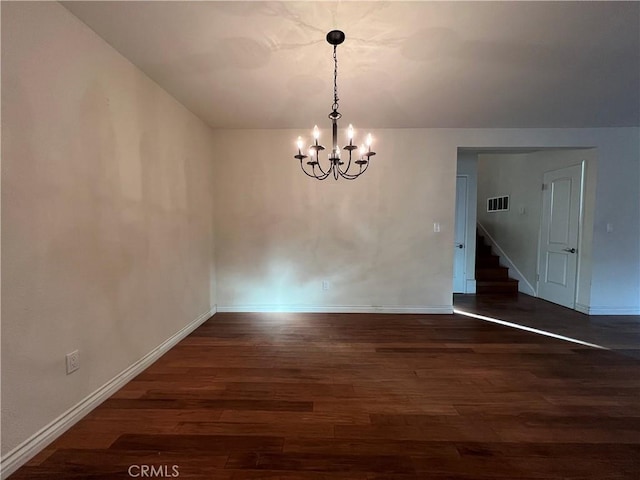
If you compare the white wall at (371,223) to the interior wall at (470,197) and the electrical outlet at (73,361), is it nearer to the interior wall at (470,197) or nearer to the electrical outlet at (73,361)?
the interior wall at (470,197)

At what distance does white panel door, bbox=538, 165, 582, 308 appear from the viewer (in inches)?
154

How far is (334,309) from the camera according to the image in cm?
379

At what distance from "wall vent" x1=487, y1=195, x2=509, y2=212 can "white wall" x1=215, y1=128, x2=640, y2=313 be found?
1.95m

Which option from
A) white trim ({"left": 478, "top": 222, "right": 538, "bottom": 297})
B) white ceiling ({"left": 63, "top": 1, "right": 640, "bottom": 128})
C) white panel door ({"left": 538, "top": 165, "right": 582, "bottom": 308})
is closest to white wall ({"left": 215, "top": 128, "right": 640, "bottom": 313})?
white panel door ({"left": 538, "top": 165, "right": 582, "bottom": 308})

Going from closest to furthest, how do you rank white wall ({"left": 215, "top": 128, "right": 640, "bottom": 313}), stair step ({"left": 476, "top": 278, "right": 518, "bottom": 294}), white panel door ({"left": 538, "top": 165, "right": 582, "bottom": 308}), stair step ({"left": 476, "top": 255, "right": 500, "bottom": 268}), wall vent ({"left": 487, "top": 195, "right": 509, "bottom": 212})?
white wall ({"left": 215, "top": 128, "right": 640, "bottom": 313}), white panel door ({"left": 538, "top": 165, "right": 582, "bottom": 308}), stair step ({"left": 476, "top": 278, "right": 518, "bottom": 294}), stair step ({"left": 476, "top": 255, "right": 500, "bottom": 268}), wall vent ({"left": 487, "top": 195, "right": 509, "bottom": 212})

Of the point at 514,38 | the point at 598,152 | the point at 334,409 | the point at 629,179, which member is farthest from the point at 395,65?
the point at 629,179

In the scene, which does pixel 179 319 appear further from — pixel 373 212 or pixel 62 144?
pixel 373 212

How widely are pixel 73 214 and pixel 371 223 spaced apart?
3.01 m

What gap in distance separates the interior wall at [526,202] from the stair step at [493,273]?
0.24 meters

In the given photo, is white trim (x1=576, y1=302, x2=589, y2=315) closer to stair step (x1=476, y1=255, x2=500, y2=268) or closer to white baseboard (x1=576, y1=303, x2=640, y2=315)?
white baseboard (x1=576, y1=303, x2=640, y2=315)

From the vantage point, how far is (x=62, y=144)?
1.56 metres

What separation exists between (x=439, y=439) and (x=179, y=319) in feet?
8.32
